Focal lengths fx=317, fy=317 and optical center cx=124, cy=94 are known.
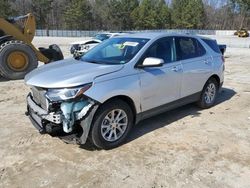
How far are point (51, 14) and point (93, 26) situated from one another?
456 inches

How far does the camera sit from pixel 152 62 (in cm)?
491

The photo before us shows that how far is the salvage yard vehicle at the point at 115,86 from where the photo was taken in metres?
4.34

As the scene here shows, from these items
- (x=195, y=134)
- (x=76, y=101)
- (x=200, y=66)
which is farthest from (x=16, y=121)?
(x=200, y=66)

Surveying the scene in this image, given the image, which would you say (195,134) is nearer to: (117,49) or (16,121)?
(117,49)

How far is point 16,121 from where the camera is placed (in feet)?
19.8

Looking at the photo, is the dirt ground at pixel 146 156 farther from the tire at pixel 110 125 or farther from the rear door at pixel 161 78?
the rear door at pixel 161 78

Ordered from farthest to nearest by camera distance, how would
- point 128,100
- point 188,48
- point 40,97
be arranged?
point 188,48 → point 128,100 → point 40,97

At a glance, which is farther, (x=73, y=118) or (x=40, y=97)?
(x=40, y=97)

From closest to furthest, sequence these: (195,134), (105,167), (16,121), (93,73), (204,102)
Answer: (105,167) → (93,73) → (195,134) → (16,121) → (204,102)

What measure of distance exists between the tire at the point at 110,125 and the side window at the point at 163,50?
3.49 ft

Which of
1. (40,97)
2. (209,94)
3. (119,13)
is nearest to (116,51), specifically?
(40,97)

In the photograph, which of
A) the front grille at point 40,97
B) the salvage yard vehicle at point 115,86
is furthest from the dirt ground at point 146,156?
the front grille at point 40,97

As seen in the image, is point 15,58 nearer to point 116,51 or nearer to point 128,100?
point 116,51

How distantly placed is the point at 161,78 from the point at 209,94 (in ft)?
6.43
